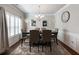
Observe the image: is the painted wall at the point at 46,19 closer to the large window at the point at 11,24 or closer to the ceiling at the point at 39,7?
the ceiling at the point at 39,7

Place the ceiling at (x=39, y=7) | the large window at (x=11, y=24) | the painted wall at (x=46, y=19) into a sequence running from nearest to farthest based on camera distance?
the large window at (x=11, y=24) < the ceiling at (x=39, y=7) < the painted wall at (x=46, y=19)

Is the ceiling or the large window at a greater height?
the ceiling

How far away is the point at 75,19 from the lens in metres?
3.94

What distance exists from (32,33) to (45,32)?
23.9 inches

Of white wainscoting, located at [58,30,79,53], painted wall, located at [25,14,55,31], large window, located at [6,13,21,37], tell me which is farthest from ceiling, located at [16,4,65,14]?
painted wall, located at [25,14,55,31]

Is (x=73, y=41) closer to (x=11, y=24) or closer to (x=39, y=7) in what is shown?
(x=39, y=7)

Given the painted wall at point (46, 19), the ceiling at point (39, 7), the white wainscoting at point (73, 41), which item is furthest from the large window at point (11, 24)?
the white wainscoting at point (73, 41)

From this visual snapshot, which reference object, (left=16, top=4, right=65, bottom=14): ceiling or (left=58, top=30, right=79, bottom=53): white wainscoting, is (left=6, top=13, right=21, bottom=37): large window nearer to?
(left=16, top=4, right=65, bottom=14): ceiling

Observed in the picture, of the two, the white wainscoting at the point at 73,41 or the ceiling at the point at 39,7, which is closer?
the white wainscoting at the point at 73,41

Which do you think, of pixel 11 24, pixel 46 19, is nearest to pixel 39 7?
pixel 11 24
